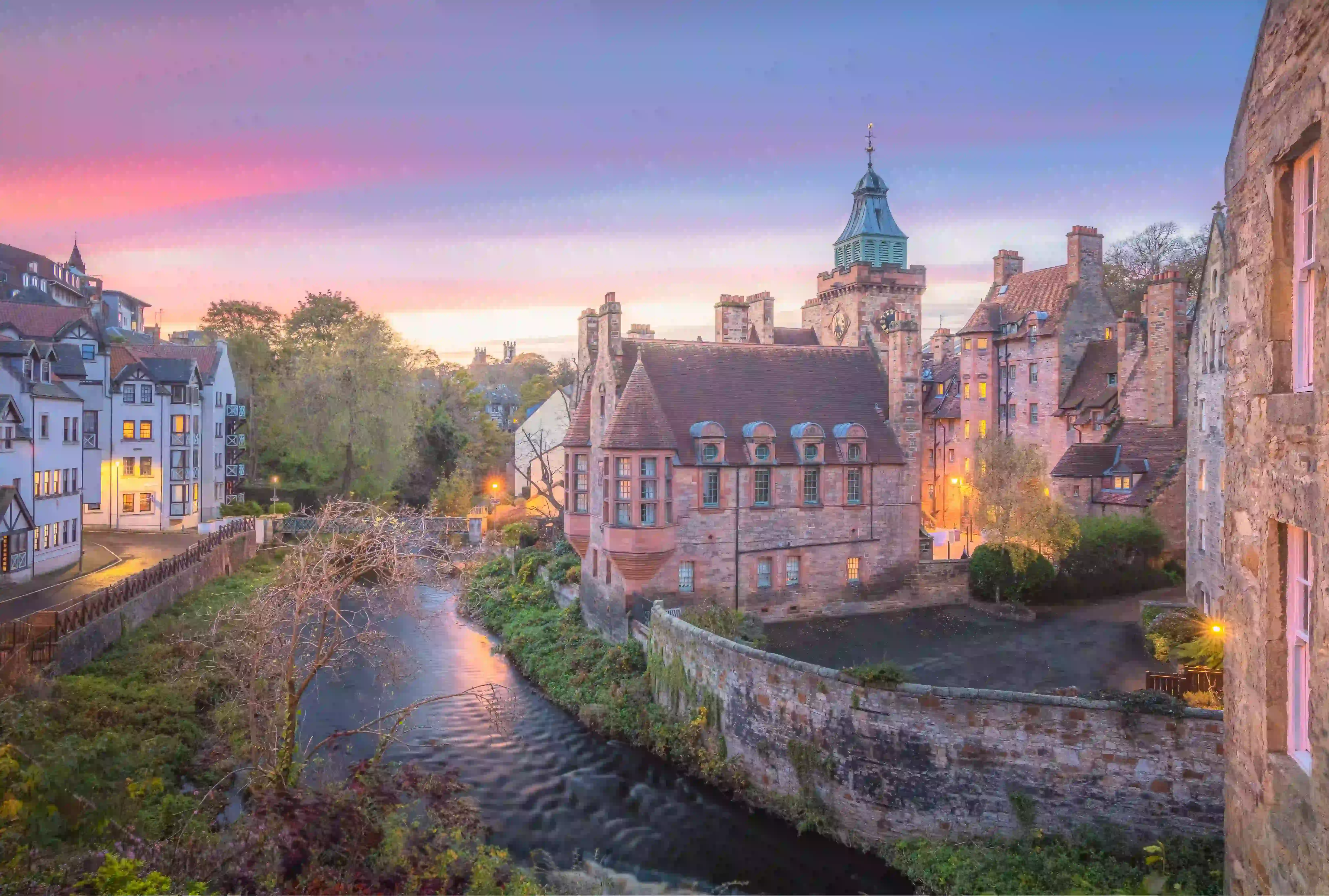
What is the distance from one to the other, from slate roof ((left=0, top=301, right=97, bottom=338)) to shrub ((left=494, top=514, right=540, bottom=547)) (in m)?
24.1

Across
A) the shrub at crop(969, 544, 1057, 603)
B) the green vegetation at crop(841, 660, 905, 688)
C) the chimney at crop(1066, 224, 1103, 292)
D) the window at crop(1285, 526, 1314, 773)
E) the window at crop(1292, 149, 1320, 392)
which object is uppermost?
the chimney at crop(1066, 224, 1103, 292)

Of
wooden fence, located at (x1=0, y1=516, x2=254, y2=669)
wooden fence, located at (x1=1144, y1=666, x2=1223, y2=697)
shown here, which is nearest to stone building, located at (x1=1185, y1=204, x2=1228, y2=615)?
wooden fence, located at (x1=1144, y1=666, x2=1223, y2=697)

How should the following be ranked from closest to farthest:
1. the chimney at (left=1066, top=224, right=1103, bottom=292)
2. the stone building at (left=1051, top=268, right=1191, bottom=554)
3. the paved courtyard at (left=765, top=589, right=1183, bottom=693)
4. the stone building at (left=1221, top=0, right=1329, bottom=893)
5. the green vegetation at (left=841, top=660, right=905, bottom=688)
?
the stone building at (left=1221, top=0, right=1329, bottom=893)
the green vegetation at (left=841, top=660, right=905, bottom=688)
the paved courtyard at (left=765, top=589, right=1183, bottom=693)
the stone building at (left=1051, top=268, right=1191, bottom=554)
the chimney at (left=1066, top=224, right=1103, bottom=292)

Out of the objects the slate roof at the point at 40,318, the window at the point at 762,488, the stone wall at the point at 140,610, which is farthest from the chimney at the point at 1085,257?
the slate roof at the point at 40,318

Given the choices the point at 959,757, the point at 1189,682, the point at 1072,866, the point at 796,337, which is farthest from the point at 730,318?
the point at 1072,866

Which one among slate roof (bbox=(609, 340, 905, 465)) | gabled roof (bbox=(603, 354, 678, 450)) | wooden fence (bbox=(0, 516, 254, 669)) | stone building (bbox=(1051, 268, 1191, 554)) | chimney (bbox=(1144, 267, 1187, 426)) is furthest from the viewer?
chimney (bbox=(1144, 267, 1187, 426))

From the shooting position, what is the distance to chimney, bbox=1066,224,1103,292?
4012 cm

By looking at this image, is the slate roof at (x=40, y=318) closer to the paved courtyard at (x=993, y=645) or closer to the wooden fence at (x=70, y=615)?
the wooden fence at (x=70, y=615)

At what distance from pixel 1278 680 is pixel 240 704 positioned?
1959cm

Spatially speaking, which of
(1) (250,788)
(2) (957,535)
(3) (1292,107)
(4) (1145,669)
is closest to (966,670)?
(4) (1145,669)

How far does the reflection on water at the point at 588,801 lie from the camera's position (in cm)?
1755

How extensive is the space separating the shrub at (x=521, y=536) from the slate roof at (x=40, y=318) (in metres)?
24.1

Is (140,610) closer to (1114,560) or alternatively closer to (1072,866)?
(1072,866)

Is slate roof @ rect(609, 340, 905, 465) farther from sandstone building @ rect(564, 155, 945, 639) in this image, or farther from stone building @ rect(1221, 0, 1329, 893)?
stone building @ rect(1221, 0, 1329, 893)
